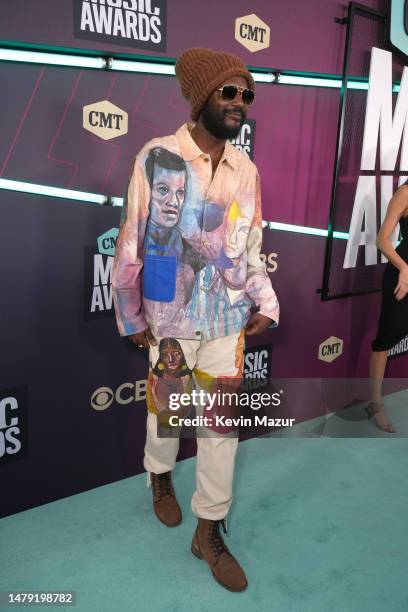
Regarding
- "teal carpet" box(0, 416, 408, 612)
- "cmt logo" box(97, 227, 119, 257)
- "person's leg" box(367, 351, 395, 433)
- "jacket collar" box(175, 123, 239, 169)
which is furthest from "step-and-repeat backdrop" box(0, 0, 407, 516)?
"person's leg" box(367, 351, 395, 433)

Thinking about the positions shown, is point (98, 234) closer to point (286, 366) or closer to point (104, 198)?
point (104, 198)

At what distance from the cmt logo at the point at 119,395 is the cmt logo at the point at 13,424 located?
291mm

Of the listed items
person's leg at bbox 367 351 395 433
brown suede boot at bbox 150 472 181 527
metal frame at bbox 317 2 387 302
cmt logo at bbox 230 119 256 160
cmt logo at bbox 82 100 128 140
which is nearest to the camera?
cmt logo at bbox 82 100 128 140

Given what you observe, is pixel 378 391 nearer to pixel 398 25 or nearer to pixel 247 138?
pixel 247 138

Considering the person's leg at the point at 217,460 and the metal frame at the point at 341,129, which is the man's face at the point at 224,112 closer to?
the person's leg at the point at 217,460

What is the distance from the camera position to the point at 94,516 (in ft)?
7.18

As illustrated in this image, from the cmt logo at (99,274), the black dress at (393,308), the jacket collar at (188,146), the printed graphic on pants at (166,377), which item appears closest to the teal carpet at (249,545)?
the printed graphic on pants at (166,377)

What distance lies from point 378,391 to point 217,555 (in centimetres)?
154

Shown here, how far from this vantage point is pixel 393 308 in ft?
9.35

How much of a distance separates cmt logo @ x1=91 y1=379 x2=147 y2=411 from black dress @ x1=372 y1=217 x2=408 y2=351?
4.23 ft

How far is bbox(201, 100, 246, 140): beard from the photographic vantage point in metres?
1.68

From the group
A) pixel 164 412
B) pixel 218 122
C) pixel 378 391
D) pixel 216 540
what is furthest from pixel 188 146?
pixel 378 391

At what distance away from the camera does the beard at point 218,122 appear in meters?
1.68

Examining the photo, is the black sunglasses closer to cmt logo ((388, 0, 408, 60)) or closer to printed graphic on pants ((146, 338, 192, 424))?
printed graphic on pants ((146, 338, 192, 424))
